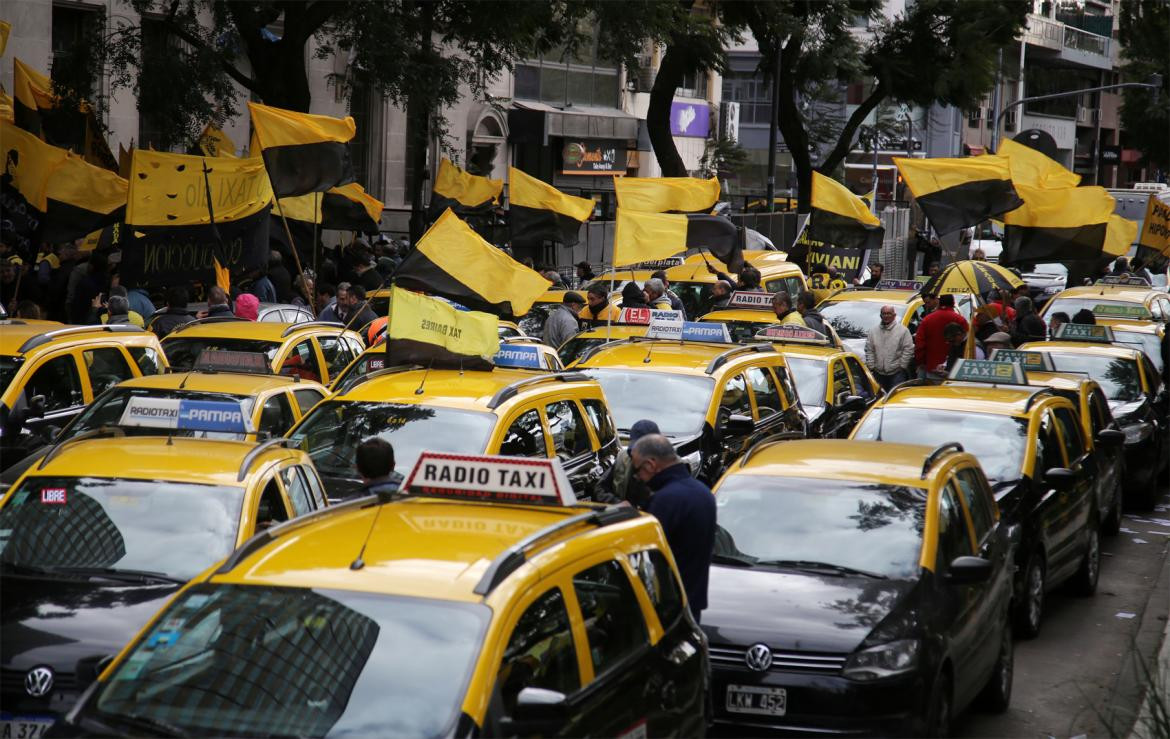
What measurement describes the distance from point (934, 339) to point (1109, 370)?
206 cm

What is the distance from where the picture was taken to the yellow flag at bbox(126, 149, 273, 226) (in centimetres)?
1634

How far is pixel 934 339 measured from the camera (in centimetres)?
1833

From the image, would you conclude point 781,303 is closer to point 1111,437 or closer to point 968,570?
point 1111,437

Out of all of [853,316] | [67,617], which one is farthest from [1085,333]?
[67,617]

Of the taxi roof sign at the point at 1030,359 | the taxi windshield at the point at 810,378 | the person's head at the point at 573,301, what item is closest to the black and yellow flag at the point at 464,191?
the person's head at the point at 573,301

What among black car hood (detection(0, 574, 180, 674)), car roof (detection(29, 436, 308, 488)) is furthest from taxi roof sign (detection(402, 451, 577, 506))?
car roof (detection(29, 436, 308, 488))

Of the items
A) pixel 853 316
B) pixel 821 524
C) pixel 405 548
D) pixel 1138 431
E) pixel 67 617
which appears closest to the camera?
pixel 405 548

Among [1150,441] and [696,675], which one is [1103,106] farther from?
[696,675]

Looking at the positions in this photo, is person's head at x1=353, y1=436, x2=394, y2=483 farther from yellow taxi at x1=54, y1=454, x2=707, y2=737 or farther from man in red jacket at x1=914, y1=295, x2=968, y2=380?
man in red jacket at x1=914, y1=295, x2=968, y2=380

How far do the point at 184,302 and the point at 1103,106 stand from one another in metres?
96.4

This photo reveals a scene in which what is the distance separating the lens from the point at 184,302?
642 inches

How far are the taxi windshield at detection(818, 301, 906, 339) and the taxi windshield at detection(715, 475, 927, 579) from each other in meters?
12.3

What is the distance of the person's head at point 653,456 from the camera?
7984 mm

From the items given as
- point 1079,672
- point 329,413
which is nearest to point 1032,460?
point 1079,672
